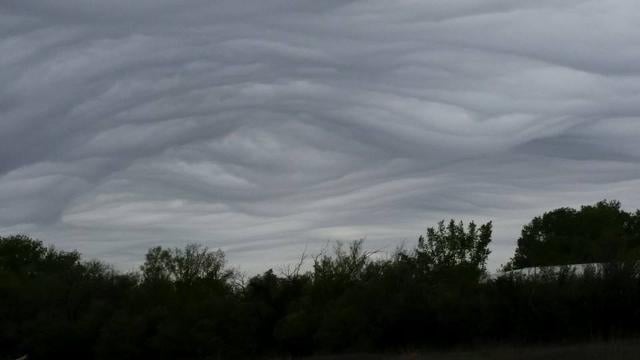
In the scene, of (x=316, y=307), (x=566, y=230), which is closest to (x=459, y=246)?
(x=316, y=307)

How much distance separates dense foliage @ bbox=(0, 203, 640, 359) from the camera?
4838 centimetres

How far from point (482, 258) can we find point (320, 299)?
36.1 ft

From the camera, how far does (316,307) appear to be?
56688 mm

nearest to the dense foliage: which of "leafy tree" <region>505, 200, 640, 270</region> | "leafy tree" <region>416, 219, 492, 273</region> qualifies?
"leafy tree" <region>416, 219, 492, 273</region>

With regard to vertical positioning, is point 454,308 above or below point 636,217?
below

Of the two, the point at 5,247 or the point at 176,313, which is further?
the point at 5,247

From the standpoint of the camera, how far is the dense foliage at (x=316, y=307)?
1905 inches

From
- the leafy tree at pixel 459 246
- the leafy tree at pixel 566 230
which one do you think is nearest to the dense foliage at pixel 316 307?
the leafy tree at pixel 459 246

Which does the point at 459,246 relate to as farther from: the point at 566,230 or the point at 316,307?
the point at 566,230

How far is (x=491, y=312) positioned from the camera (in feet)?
162

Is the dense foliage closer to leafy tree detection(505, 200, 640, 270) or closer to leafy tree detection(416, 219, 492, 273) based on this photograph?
leafy tree detection(416, 219, 492, 273)

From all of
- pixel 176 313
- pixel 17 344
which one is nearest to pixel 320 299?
pixel 176 313

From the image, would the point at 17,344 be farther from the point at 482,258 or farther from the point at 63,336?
the point at 482,258

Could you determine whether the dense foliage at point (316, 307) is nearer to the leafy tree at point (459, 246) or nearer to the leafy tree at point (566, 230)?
the leafy tree at point (459, 246)
